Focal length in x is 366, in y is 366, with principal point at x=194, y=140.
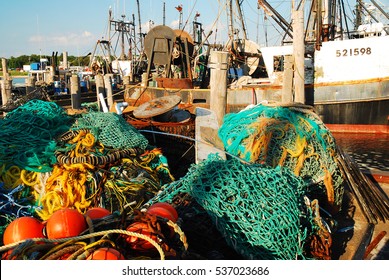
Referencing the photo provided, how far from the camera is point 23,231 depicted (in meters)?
2.52

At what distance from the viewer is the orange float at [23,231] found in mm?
2504

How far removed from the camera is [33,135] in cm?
482

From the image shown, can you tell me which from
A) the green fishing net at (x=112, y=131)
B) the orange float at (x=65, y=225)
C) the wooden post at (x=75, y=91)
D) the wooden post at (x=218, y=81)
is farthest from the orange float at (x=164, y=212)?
the wooden post at (x=75, y=91)

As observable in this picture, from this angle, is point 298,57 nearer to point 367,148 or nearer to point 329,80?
point 329,80

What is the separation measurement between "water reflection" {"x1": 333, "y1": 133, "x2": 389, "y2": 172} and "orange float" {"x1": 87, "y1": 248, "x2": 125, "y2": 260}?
443 inches

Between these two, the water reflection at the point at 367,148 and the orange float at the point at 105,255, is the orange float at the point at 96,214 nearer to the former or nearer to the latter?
the orange float at the point at 105,255

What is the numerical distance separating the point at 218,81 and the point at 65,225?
4.89 metres

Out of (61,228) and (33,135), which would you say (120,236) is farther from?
(33,135)

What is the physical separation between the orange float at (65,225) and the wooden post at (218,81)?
15.2ft

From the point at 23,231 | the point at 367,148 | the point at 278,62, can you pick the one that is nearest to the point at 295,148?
the point at 23,231

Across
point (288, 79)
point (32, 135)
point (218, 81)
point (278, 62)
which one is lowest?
point (32, 135)
